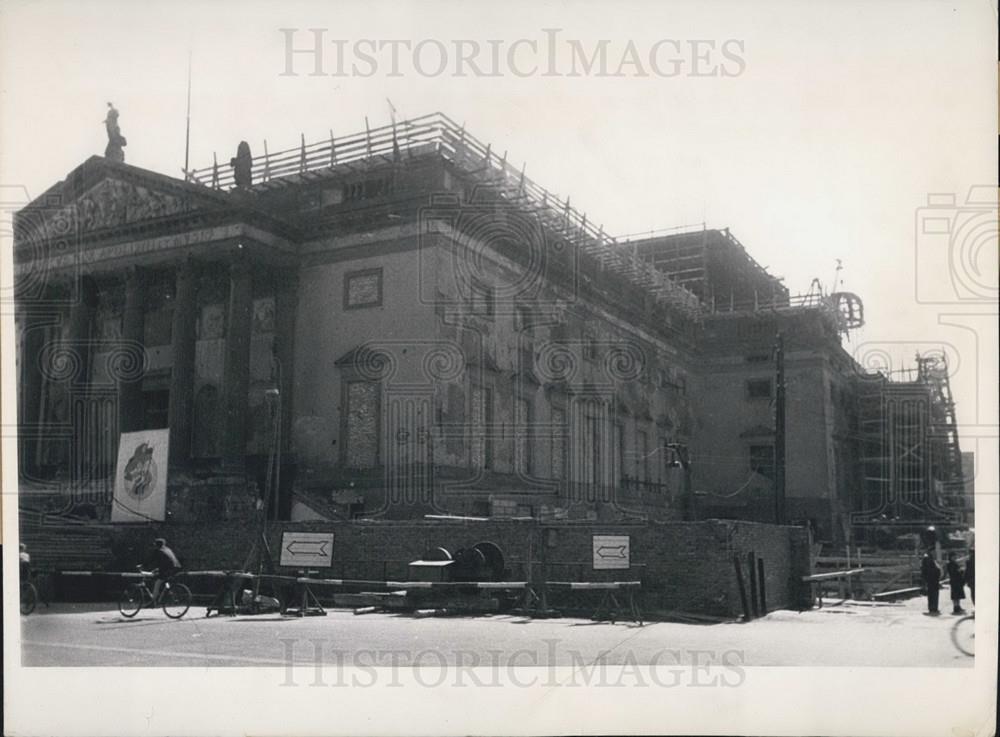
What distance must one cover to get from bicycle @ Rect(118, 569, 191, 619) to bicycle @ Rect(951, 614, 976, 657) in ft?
42.6

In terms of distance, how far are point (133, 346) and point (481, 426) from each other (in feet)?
37.4

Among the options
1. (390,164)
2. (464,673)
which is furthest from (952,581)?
(390,164)

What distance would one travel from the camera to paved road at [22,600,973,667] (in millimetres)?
13195

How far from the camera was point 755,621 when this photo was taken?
752 inches

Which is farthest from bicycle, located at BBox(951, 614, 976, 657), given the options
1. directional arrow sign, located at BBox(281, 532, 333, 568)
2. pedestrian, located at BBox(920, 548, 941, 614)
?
directional arrow sign, located at BBox(281, 532, 333, 568)

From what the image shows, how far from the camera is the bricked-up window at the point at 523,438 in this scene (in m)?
30.5

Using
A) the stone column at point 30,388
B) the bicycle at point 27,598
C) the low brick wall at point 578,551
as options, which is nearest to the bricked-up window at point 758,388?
the low brick wall at point 578,551

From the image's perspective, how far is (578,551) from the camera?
1997cm

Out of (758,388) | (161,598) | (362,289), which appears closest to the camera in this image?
(161,598)

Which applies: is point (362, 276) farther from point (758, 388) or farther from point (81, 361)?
point (758, 388)

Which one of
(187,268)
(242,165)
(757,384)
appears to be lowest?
(757,384)

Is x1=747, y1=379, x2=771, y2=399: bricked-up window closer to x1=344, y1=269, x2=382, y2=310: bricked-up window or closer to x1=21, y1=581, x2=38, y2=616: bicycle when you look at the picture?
x1=344, y1=269, x2=382, y2=310: bricked-up window

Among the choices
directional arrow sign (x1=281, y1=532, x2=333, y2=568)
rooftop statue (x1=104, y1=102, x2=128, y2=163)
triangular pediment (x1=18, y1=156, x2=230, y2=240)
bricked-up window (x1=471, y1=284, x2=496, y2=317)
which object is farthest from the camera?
triangular pediment (x1=18, y1=156, x2=230, y2=240)

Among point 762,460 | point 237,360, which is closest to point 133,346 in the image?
point 237,360
